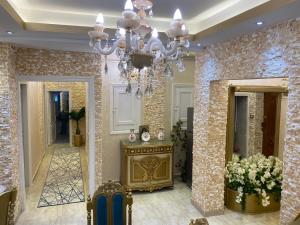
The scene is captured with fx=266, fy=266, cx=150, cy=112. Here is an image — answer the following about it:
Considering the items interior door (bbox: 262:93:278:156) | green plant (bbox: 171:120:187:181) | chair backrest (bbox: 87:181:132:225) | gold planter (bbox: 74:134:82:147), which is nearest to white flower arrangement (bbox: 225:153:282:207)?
interior door (bbox: 262:93:278:156)

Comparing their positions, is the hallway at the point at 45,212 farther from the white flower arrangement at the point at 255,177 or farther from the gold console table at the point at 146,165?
the white flower arrangement at the point at 255,177

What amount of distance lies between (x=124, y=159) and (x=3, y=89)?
2.36 meters

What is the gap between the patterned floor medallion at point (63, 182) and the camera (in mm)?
4812

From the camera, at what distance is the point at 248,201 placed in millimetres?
4320

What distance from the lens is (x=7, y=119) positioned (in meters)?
3.73

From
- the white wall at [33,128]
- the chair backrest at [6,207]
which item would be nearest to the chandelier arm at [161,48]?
the chair backrest at [6,207]

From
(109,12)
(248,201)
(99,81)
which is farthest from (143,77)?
(248,201)

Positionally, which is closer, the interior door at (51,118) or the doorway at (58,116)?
the interior door at (51,118)

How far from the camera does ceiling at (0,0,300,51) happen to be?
Result: 2557mm

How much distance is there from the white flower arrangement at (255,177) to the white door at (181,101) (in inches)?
63.6

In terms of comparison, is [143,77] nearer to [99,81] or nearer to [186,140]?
[99,81]

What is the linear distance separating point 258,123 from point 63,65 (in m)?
3.69

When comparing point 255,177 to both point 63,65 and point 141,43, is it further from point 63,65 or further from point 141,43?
point 63,65

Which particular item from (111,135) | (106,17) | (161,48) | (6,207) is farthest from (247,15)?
(111,135)
